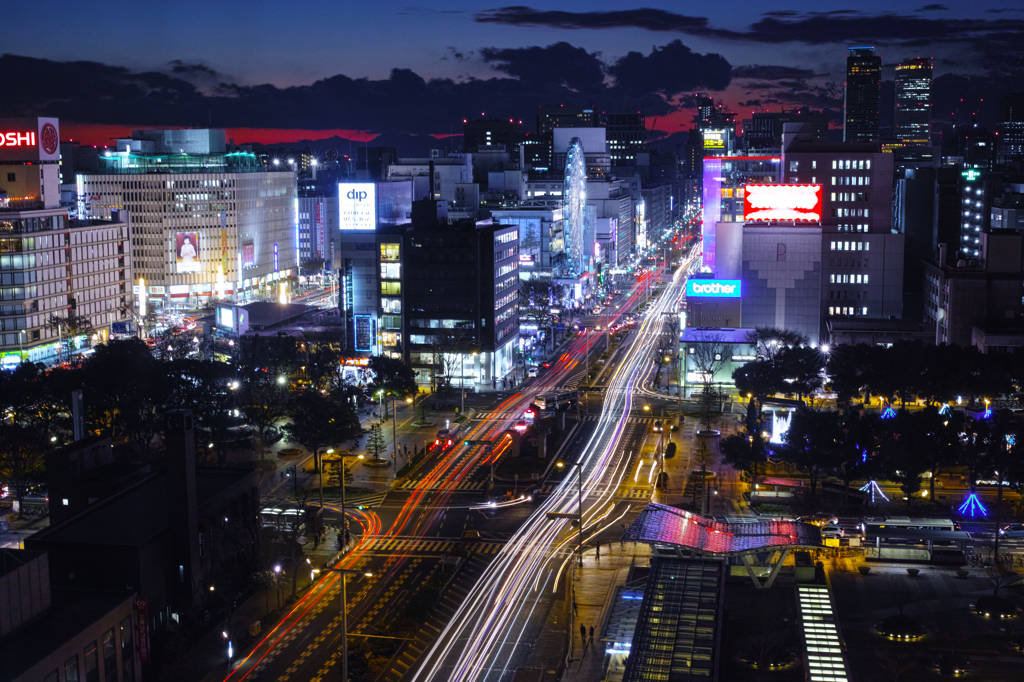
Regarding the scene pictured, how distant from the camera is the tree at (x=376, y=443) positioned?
310ft

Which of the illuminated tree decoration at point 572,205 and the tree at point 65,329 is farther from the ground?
the illuminated tree decoration at point 572,205

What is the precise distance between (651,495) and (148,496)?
36615 mm

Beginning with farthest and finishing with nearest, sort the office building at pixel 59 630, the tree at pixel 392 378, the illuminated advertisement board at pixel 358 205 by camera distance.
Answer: the illuminated advertisement board at pixel 358 205, the tree at pixel 392 378, the office building at pixel 59 630

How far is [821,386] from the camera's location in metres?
111

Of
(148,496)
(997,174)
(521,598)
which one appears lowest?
(521,598)

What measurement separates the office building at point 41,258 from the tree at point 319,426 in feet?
181

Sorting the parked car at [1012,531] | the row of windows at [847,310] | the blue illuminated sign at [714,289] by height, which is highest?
the blue illuminated sign at [714,289]

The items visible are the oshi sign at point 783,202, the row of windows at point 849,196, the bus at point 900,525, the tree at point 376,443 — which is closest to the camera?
the bus at point 900,525

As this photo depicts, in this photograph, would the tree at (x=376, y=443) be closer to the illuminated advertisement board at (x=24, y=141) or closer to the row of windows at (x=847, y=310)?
the row of windows at (x=847, y=310)

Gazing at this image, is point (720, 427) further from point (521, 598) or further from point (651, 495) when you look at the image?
point (521, 598)

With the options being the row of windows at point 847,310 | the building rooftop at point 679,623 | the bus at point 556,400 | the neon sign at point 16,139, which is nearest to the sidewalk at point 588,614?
the building rooftop at point 679,623

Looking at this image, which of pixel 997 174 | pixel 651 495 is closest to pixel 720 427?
pixel 651 495

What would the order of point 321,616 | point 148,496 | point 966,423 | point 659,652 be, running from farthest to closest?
1. point 966,423
2. point 148,496
3. point 321,616
4. point 659,652

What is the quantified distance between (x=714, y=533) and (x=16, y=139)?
113880 millimetres
